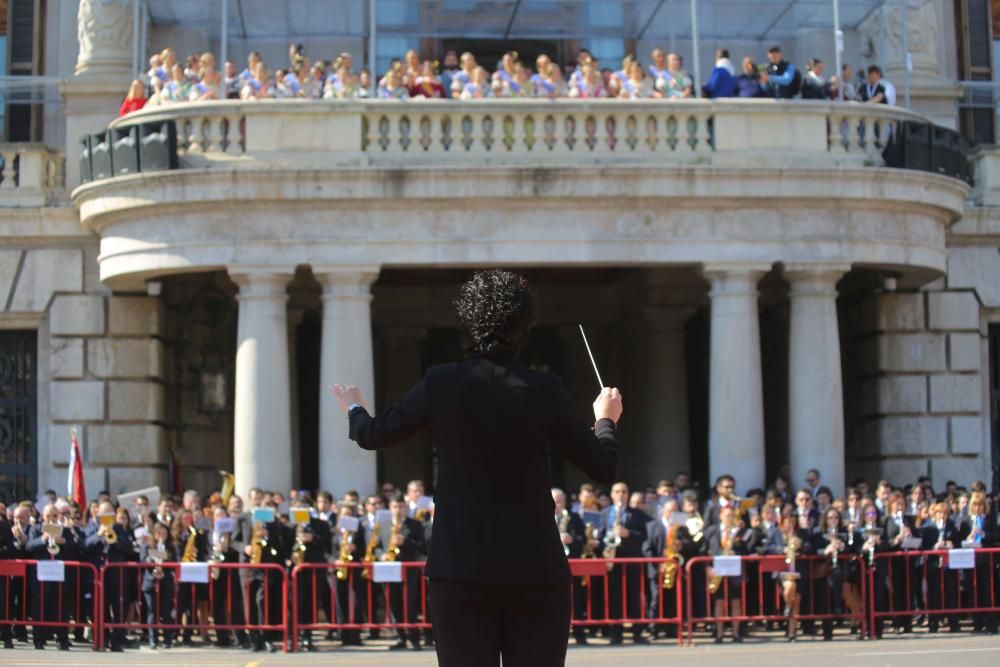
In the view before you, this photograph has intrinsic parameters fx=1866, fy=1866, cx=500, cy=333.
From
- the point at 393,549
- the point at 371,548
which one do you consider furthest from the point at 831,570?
the point at 371,548

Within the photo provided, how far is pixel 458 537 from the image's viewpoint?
6.93 meters

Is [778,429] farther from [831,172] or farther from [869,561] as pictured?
[869,561]

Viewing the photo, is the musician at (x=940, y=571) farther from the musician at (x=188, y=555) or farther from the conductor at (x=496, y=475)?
the conductor at (x=496, y=475)

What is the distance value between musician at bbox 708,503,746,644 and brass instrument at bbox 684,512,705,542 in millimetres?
73

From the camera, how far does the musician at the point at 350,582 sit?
2005cm

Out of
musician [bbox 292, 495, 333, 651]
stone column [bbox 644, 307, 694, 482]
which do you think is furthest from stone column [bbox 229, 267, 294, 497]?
stone column [bbox 644, 307, 694, 482]

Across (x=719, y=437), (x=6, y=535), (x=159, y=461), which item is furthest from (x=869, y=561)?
(x=159, y=461)

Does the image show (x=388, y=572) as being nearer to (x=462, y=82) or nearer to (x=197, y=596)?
(x=197, y=596)

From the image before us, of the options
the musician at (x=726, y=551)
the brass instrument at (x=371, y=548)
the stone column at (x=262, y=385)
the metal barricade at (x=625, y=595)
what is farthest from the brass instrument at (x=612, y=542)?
the stone column at (x=262, y=385)

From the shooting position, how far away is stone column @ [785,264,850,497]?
2461 centimetres

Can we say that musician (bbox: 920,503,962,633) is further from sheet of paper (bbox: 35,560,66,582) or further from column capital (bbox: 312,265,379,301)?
sheet of paper (bbox: 35,560,66,582)

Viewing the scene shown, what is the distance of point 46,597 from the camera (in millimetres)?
19922

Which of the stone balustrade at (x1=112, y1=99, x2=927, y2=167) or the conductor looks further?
the stone balustrade at (x1=112, y1=99, x2=927, y2=167)

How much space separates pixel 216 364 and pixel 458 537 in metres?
22.4
